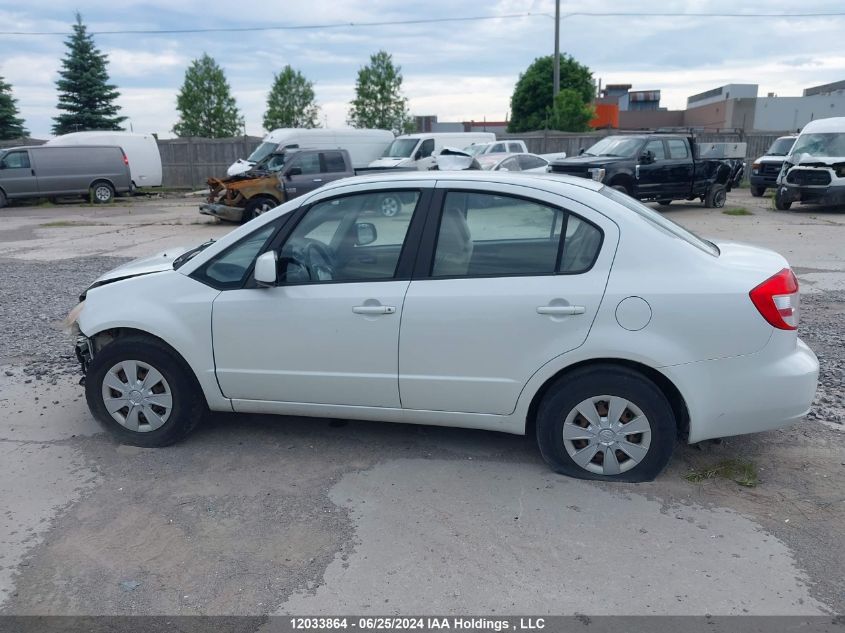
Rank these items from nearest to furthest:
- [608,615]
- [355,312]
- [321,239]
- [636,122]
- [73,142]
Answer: [608,615] < [355,312] < [321,239] < [73,142] < [636,122]

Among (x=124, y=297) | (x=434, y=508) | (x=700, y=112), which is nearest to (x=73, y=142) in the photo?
(x=124, y=297)

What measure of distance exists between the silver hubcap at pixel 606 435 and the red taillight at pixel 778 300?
0.83 meters

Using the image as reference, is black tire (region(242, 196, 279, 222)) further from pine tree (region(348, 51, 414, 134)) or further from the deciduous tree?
the deciduous tree

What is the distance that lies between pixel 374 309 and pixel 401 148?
20.8 meters

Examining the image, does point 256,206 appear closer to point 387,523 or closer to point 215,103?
point 387,523

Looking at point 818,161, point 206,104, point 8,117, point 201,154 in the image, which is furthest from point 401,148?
point 8,117

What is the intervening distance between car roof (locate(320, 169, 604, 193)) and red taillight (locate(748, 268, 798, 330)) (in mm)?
1087

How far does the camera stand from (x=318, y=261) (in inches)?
173

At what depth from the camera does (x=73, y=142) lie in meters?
27.1

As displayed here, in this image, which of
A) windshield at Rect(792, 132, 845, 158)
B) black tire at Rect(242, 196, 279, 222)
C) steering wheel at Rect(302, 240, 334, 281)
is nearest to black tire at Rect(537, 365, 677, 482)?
steering wheel at Rect(302, 240, 334, 281)

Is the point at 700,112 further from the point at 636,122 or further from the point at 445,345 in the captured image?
the point at 445,345

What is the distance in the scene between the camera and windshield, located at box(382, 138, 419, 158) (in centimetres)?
2384

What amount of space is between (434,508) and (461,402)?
2.08ft

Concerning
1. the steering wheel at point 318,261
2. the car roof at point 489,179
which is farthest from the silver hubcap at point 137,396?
the car roof at point 489,179
